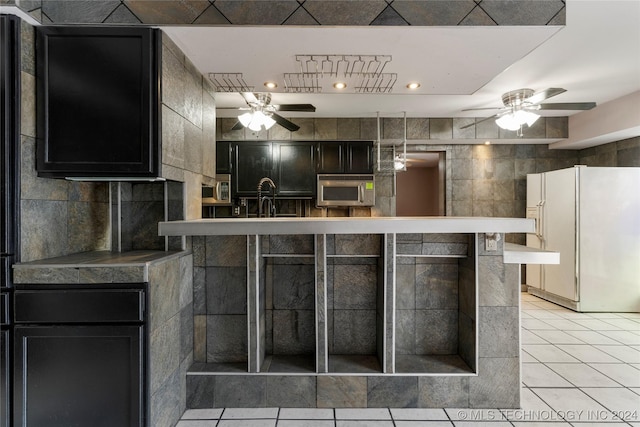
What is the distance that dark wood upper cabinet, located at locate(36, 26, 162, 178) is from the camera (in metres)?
1.86

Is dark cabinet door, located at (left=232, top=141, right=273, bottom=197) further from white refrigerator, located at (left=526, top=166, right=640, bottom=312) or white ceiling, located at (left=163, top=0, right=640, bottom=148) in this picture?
white refrigerator, located at (left=526, top=166, right=640, bottom=312)

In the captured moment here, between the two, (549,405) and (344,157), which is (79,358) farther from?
(344,157)

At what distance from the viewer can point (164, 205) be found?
7.68 feet

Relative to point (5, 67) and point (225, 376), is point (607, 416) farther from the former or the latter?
point (5, 67)

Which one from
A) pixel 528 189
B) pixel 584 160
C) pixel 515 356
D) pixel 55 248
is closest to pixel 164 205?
pixel 55 248

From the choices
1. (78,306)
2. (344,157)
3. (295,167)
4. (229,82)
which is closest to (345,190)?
(344,157)

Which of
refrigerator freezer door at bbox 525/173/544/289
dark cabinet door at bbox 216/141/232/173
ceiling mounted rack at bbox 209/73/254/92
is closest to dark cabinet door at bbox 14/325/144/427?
ceiling mounted rack at bbox 209/73/254/92

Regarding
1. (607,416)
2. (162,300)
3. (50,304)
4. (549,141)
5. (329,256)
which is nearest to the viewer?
(50,304)

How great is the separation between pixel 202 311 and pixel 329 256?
2.98 feet

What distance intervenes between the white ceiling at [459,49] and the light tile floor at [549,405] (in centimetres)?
215

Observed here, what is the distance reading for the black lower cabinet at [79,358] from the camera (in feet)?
5.56

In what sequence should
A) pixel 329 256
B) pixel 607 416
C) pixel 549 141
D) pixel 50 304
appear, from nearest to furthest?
pixel 50 304 < pixel 607 416 < pixel 329 256 < pixel 549 141

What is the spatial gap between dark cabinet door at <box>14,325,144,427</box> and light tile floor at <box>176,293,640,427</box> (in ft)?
1.65

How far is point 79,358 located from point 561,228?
5.05 meters
